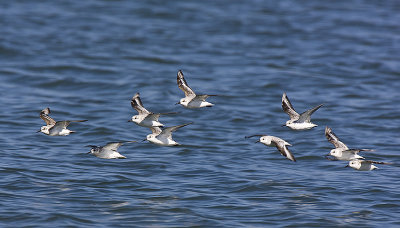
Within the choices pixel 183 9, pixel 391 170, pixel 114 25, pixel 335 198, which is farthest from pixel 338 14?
pixel 335 198

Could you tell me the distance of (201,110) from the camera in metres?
23.9

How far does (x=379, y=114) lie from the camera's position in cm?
2347

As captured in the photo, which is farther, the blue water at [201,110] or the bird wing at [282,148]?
the blue water at [201,110]

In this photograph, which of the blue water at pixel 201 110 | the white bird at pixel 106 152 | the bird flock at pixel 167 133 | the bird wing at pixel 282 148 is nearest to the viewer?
the bird wing at pixel 282 148

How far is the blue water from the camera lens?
14523 millimetres

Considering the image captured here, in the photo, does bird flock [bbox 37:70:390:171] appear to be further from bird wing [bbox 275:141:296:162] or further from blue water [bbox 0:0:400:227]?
blue water [bbox 0:0:400:227]

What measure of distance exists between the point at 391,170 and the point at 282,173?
3101 mm

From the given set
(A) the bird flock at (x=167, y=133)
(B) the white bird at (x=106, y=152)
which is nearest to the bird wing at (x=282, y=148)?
(A) the bird flock at (x=167, y=133)

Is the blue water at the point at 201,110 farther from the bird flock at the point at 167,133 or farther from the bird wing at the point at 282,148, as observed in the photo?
the bird wing at the point at 282,148

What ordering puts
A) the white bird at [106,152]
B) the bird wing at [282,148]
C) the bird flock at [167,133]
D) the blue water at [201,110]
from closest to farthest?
the bird wing at [282,148] → the blue water at [201,110] → the bird flock at [167,133] → the white bird at [106,152]

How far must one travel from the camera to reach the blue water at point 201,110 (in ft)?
47.6

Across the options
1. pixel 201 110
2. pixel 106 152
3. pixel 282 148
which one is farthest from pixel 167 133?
pixel 201 110

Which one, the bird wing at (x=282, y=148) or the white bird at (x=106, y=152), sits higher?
the bird wing at (x=282, y=148)

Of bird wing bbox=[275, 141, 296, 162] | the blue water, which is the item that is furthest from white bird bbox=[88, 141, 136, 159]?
bird wing bbox=[275, 141, 296, 162]
